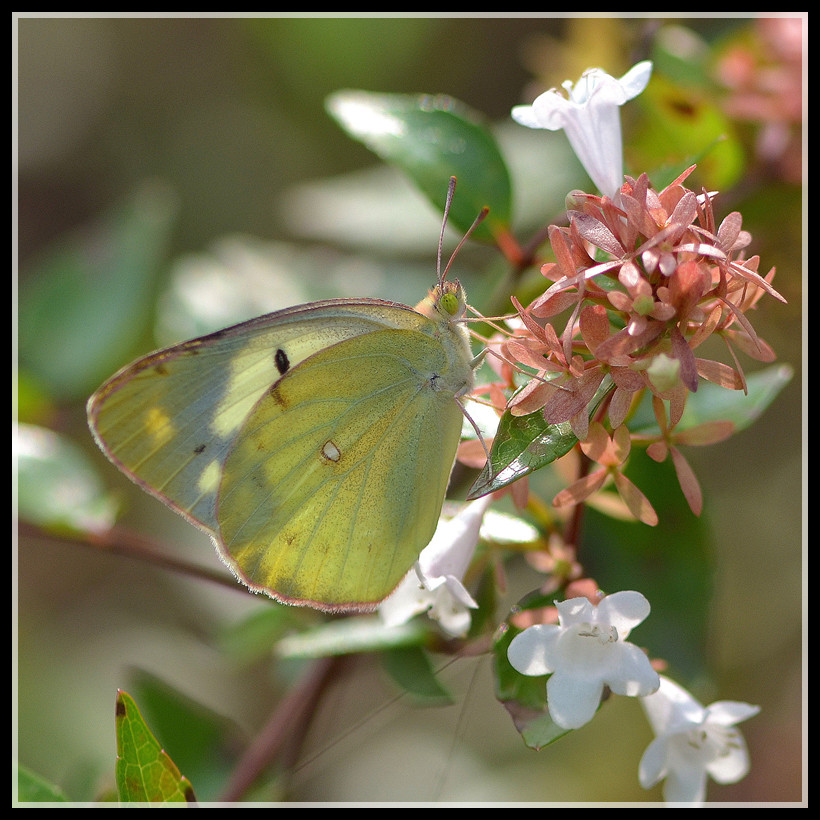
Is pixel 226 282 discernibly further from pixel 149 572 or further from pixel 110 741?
pixel 110 741

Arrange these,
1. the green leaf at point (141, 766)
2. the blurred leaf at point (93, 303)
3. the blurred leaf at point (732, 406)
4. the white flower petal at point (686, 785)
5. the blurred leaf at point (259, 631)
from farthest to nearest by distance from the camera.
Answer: the blurred leaf at point (93, 303) → the blurred leaf at point (259, 631) → the blurred leaf at point (732, 406) → the white flower petal at point (686, 785) → the green leaf at point (141, 766)

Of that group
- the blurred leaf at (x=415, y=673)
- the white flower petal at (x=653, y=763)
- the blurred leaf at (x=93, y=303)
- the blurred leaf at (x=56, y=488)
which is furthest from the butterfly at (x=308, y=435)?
the blurred leaf at (x=93, y=303)

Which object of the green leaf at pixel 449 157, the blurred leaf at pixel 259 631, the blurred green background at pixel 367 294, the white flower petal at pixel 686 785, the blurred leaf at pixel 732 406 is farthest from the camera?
the blurred green background at pixel 367 294

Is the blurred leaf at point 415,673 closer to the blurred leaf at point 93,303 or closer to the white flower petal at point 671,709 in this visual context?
the white flower petal at point 671,709

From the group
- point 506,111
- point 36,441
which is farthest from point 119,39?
point 36,441

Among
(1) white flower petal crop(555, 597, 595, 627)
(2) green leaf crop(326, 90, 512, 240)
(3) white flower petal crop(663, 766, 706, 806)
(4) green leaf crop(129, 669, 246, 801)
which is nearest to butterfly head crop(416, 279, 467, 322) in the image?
(2) green leaf crop(326, 90, 512, 240)

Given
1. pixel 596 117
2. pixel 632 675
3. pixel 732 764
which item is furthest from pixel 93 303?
pixel 732 764
